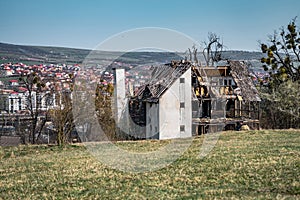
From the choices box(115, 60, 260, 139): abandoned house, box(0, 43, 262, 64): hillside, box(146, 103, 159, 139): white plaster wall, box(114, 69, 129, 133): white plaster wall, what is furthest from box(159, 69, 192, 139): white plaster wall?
box(0, 43, 262, 64): hillside

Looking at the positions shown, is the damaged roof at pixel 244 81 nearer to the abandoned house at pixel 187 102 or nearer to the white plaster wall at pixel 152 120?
the abandoned house at pixel 187 102

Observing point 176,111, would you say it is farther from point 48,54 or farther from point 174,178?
point 174,178

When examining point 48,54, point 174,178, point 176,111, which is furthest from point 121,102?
point 174,178

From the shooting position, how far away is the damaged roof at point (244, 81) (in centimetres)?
2944

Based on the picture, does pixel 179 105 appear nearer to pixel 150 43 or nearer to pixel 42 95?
pixel 42 95

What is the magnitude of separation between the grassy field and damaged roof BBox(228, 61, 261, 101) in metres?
15.7

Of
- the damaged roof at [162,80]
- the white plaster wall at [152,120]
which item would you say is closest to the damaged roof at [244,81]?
the damaged roof at [162,80]

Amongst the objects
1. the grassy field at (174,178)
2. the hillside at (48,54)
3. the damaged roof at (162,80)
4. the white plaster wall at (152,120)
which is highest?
the hillside at (48,54)

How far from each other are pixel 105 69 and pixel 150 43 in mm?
10604

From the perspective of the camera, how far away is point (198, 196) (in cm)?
736

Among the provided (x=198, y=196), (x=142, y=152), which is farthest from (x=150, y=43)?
(x=198, y=196)

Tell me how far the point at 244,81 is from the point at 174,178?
22.0 meters

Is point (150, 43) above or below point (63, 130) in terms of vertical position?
above

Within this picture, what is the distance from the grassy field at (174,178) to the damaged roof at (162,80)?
42.2 feet
